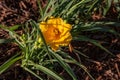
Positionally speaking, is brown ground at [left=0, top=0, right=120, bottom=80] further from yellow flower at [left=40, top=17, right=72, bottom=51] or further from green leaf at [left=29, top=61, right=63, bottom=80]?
yellow flower at [left=40, top=17, right=72, bottom=51]

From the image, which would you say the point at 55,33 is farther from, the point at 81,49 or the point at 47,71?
the point at 81,49

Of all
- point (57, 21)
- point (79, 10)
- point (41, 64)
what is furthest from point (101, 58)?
point (57, 21)

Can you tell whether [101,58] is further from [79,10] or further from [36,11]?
[36,11]

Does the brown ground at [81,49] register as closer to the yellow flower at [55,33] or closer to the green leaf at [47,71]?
the green leaf at [47,71]

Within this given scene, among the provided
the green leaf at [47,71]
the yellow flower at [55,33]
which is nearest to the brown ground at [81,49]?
the green leaf at [47,71]

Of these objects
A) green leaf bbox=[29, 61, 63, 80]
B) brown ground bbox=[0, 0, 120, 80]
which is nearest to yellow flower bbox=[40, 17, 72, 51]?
green leaf bbox=[29, 61, 63, 80]
